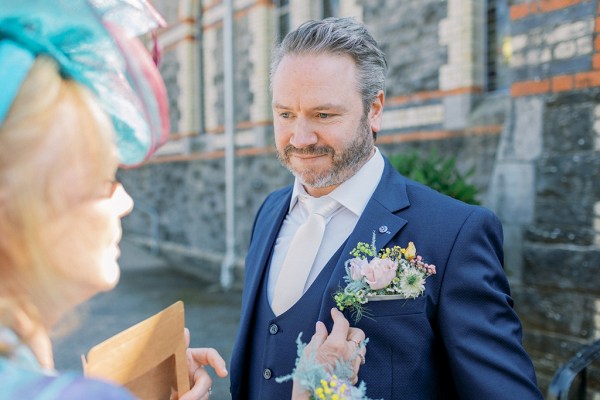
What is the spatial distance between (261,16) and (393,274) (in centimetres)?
862

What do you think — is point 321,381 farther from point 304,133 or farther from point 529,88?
point 529,88

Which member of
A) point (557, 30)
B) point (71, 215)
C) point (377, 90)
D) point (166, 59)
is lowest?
point (71, 215)

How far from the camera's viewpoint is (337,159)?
194 cm

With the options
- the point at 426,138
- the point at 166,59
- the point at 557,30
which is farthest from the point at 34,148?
the point at 166,59

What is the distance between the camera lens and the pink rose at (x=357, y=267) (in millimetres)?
1625

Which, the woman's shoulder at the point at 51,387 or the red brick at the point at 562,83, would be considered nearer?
the woman's shoulder at the point at 51,387

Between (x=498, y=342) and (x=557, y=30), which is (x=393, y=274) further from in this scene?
(x=557, y=30)

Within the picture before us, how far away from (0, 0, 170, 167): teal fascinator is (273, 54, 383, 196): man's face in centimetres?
99

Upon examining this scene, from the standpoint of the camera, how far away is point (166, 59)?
503 inches

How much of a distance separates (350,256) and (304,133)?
0.49 meters

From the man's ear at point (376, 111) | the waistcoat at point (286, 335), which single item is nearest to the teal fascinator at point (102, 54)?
the waistcoat at point (286, 335)

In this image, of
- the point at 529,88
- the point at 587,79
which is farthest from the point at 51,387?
the point at 529,88

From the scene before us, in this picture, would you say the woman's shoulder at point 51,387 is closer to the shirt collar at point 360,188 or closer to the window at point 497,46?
the shirt collar at point 360,188

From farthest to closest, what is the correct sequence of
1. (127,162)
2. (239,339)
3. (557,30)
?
1. (557,30)
2. (239,339)
3. (127,162)
